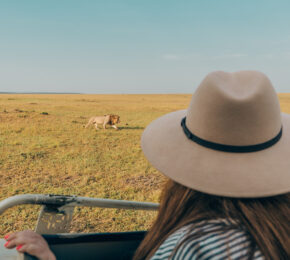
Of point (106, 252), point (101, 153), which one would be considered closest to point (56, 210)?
point (106, 252)

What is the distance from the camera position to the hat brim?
0.87m

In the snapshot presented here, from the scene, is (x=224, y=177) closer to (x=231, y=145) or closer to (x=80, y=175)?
(x=231, y=145)

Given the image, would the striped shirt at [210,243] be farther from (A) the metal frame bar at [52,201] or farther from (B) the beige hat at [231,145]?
(A) the metal frame bar at [52,201]

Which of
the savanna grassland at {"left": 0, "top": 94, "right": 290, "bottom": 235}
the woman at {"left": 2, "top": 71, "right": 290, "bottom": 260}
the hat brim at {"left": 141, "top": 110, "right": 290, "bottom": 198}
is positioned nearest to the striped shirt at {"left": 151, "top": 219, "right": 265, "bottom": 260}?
the woman at {"left": 2, "top": 71, "right": 290, "bottom": 260}

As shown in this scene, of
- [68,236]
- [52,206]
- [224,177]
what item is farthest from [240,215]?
[52,206]

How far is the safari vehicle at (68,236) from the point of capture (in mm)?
1227

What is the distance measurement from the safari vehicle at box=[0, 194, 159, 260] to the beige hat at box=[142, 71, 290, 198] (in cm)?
51

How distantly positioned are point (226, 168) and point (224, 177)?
0.11ft

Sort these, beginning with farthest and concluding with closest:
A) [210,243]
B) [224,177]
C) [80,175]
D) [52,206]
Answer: [80,175] < [52,206] < [224,177] < [210,243]

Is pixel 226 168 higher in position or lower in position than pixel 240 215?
higher

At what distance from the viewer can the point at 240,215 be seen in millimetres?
870

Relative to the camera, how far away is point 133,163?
6852 millimetres

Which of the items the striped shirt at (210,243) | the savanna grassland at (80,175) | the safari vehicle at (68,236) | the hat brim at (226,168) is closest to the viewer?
the striped shirt at (210,243)

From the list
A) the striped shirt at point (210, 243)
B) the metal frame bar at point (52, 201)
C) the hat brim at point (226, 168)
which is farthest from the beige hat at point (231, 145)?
the metal frame bar at point (52, 201)
